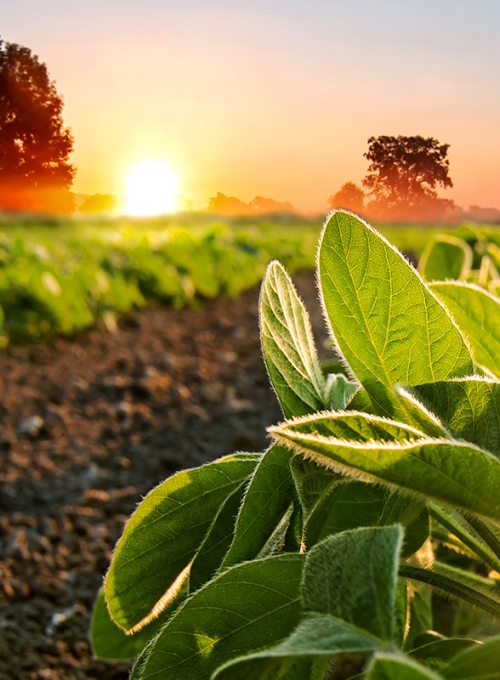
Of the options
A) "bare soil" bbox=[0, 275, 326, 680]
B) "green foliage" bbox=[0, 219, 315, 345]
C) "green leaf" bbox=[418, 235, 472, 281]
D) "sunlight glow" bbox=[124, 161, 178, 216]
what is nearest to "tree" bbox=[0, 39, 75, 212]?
"sunlight glow" bbox=[124, 161, 178, 216]

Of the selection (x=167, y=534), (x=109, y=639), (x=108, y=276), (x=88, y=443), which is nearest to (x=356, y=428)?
(x=167, y=534)

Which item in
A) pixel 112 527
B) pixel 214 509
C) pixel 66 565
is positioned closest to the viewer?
pixel 214 509

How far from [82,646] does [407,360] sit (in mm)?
1367

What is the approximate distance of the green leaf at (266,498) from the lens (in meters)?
0.57

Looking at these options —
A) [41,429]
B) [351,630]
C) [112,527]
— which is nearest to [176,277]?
[41,429]

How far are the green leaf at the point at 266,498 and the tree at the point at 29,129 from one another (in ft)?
1.08

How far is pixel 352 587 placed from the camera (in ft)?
1.42

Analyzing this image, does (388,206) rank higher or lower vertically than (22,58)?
lower

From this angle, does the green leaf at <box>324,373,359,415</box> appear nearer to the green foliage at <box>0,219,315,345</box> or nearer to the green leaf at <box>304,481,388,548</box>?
the green leaf at <box>304,481,388,548</box>

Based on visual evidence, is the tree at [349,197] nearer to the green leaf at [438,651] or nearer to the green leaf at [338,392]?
the green leaf at [338,392]

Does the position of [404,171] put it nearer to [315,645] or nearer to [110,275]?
[315,645]

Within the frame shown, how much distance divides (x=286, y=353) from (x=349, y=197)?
20cm

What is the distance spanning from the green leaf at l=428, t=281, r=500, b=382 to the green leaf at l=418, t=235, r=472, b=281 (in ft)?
1.91

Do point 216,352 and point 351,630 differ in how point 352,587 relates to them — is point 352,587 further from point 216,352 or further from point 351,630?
point 216,352
